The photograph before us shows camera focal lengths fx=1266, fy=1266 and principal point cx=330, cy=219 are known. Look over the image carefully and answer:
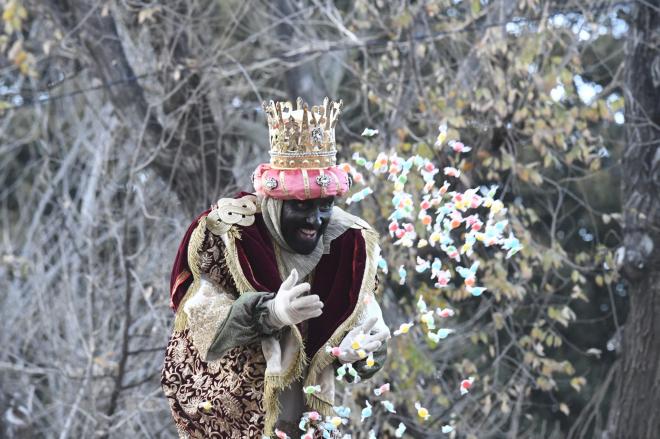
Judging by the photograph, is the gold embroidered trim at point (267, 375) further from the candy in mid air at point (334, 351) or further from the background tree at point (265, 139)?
the background tree at point (265, 139)

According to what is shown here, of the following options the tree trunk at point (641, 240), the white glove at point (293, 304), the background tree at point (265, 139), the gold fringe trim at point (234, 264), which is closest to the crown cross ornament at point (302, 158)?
the gold fringe trim at point (234, 264)

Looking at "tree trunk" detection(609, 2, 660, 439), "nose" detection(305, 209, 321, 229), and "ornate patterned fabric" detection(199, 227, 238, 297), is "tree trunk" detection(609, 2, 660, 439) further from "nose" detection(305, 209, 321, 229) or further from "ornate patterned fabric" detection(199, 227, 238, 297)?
"ornate patterned fabric" detection(199, 227, 238, 297)

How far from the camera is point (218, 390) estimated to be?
4098 millimetres

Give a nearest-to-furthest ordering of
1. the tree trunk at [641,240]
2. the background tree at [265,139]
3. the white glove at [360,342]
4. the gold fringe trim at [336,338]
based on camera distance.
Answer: the white glove at [360,342], the gold fringe trim at [336,338], the tree trunk at [641,240], the background tree at [265,139]

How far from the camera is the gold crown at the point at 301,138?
3.97 metres

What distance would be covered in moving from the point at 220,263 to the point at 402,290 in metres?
4.86

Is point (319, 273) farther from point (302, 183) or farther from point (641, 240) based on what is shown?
point (641, 240)

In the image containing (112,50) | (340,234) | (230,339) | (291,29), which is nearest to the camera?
(230,339)

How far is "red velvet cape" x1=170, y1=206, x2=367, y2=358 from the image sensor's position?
4059 millimetres

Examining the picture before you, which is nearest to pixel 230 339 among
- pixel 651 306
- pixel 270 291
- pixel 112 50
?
pixel 270 291

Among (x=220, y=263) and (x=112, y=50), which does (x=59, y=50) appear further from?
(x=220, y=263)

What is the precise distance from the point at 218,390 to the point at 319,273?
50 cm

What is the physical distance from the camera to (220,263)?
4086 mm

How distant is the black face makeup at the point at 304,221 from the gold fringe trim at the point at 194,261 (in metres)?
0.27
